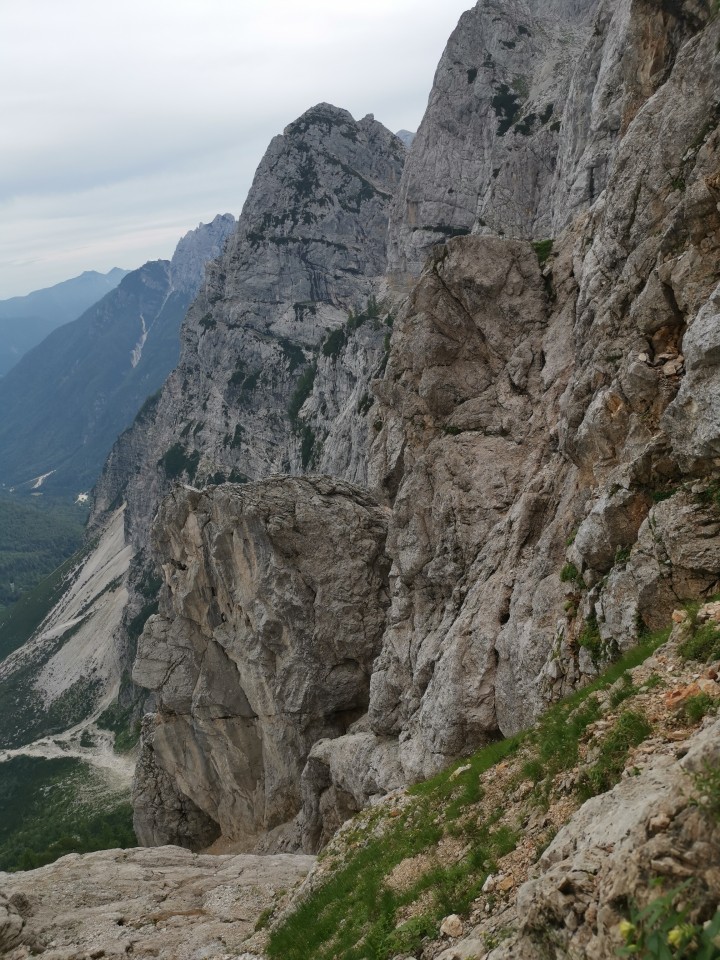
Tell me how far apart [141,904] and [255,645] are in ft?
85.5

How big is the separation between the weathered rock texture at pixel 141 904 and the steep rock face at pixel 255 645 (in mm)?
16322

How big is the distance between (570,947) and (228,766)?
50.0 meters

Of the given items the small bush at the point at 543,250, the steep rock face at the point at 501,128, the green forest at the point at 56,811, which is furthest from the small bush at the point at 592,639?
the green forest at the point at 56,811

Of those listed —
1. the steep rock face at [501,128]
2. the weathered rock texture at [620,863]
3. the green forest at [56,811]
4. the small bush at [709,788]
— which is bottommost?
the green forest at [56,811]

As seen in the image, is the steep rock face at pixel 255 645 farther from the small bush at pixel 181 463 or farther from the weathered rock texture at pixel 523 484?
the small bush at pixel 181 463

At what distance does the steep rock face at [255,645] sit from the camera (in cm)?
4522

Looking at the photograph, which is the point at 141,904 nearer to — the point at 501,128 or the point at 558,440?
the point at 558,440

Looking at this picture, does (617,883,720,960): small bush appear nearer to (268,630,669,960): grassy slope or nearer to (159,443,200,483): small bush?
(268,630,669,960): grassy slope

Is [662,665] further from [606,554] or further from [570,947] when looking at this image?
[606,554]

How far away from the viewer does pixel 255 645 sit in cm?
4934

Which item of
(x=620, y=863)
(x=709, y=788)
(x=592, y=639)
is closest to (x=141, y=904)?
(x=592, y=639)

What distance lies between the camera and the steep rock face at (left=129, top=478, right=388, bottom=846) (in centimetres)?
4522

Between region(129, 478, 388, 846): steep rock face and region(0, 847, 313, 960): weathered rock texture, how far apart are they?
16.3 metres

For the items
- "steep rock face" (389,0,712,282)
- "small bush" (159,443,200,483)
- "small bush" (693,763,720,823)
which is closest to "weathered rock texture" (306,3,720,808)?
"small bush" (693,763,720,823)
